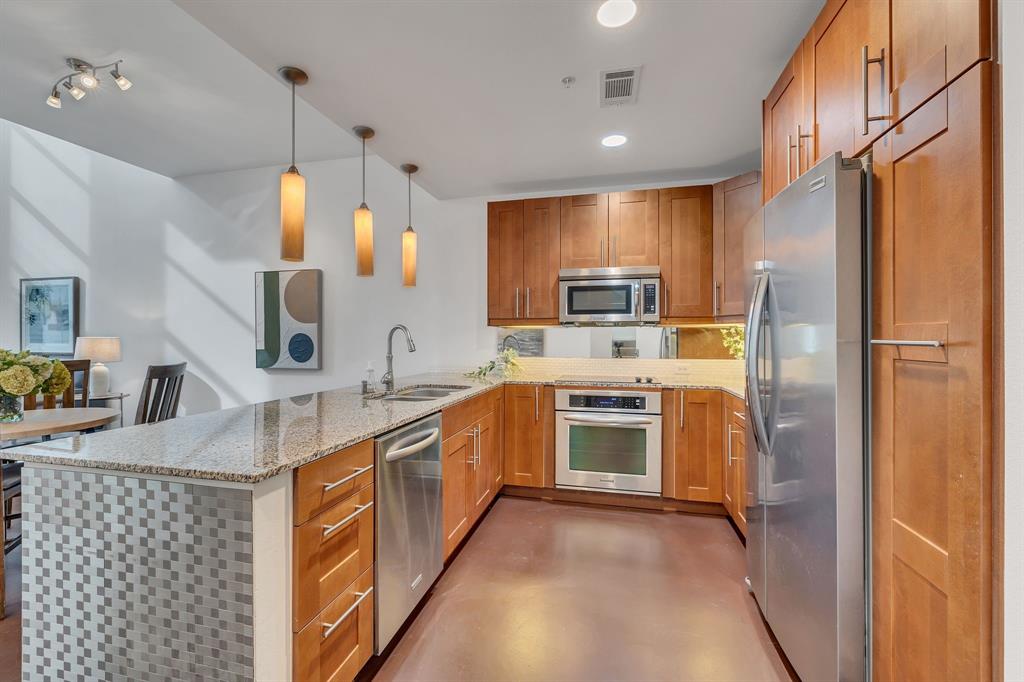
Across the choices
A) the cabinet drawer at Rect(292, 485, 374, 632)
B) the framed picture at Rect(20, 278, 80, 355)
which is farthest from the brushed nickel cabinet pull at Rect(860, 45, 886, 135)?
the framed picture at Rect(20, 278, 80, 355)

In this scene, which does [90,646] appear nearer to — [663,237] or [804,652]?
[804,652]

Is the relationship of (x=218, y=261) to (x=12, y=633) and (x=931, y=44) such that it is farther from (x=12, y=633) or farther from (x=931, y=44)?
(x=931, y=44)

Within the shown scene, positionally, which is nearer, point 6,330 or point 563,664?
point 563,664

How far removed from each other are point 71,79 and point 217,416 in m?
2.67

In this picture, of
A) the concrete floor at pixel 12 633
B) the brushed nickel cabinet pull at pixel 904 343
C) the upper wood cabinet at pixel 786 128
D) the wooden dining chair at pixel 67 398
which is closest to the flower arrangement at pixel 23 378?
the wooden dining chair at pixel 67 398

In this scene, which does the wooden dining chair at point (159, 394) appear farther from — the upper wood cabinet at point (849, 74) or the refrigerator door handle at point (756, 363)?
the upper wood cabinet at point (849, 74)

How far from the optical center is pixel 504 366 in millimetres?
3697

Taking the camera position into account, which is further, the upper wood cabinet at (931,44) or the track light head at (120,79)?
the track light head at (120,79)

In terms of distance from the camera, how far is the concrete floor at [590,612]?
1.68 metres

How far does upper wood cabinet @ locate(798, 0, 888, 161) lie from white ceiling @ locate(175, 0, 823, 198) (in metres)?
0.24

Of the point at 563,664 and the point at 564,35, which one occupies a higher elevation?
the point at 564,35

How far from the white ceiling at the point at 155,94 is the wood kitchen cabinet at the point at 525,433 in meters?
2.40

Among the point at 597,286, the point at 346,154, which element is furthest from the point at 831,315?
the point at 346,154

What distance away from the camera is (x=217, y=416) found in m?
1.81
